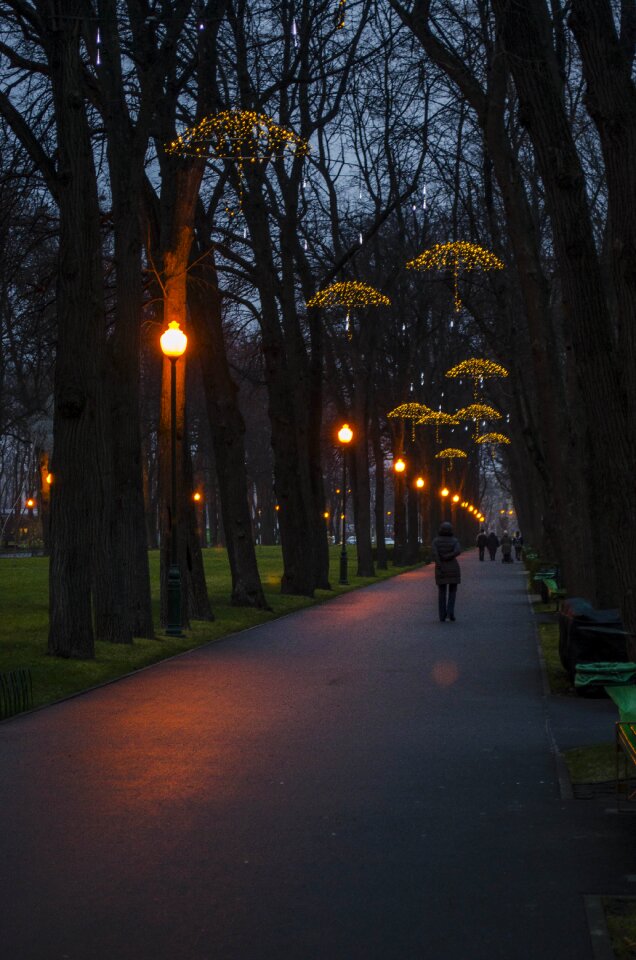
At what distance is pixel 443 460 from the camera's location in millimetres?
78375

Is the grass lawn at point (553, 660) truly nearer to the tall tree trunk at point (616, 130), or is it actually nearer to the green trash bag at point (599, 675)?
the green trash bag at point (599, 675)

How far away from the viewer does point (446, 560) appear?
88.4 feet

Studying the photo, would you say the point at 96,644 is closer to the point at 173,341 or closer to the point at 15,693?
the point at 173,341

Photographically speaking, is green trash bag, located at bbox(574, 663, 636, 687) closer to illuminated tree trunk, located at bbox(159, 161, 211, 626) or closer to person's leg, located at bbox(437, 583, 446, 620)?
illuminated tree trunk, located at bbox(159, 161, 211, 626)

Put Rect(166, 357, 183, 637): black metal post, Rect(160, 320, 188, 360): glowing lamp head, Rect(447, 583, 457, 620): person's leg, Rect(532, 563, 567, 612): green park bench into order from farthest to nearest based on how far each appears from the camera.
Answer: Rect(532, 563, 567, 612): green park bench < Rect(447, 583, 457, 620): person's leg < Rect(160, 320, 188, 360): glowing lamp head < Rect(166, 357, 183, 637): black metal post

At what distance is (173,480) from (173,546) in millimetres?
1065

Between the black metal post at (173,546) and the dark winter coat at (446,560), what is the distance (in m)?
5.89

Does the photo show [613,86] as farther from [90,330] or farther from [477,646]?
[477,646]

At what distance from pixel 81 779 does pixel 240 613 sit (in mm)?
17750

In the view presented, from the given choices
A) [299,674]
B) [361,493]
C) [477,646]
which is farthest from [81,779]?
[361,493]

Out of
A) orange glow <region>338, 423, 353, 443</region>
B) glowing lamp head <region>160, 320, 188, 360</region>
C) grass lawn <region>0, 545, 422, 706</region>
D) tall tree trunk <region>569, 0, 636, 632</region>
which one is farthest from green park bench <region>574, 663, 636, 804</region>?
orange glow <region>338, 423, 353, 443</region>

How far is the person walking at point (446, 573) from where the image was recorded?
2667 centimetres

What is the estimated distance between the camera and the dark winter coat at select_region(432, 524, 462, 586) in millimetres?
26764

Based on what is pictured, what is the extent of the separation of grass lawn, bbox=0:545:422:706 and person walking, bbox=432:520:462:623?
11.2ft
